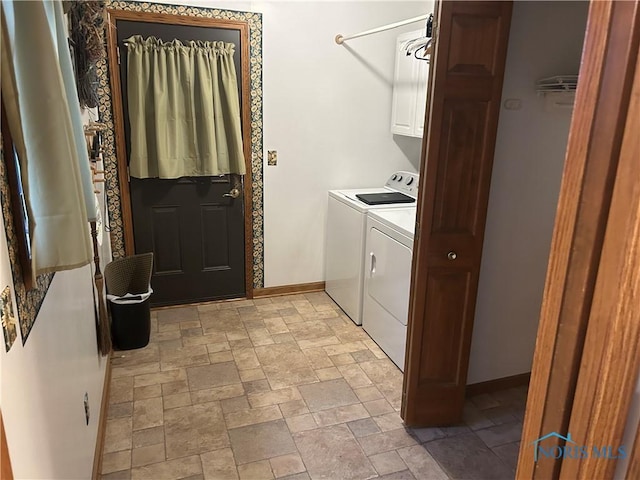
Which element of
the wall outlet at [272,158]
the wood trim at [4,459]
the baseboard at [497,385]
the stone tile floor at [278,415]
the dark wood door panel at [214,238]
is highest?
the wall outlet at [272,158]

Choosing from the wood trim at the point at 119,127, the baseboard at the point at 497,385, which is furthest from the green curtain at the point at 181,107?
the baseboard at the point at 497,385

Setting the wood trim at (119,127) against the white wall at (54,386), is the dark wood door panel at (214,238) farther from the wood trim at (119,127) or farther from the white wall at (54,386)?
the white wall at (54,386)

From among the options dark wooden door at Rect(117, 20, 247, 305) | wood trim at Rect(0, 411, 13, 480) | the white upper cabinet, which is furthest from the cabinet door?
wood trim at Rect(0, 411, 13, 480)

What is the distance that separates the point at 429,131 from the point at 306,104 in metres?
1.98

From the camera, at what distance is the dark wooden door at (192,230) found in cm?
362

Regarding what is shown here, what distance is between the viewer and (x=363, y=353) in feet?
10.8

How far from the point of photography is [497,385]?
285cm

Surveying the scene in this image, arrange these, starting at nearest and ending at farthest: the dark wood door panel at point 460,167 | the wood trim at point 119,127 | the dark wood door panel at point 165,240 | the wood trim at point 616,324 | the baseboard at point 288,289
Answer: the wood trim at point 616,324, the dark wood door panel at point 460,167, the wood trim at point 119,127, the dark wood door panel at point 165,240, the baseboard at point 288,289

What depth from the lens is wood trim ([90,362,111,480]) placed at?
212 cm

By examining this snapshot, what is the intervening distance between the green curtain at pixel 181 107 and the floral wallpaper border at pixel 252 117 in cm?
15

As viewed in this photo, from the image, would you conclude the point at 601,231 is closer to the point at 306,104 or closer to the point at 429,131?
the point at 429,131

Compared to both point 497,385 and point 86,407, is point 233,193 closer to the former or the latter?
point 86,407

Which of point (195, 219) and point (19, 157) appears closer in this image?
point (19, 157)

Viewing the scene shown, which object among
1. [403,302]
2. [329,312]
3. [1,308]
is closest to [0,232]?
[1,308]
